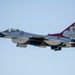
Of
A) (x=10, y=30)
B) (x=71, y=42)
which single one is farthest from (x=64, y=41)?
(x=10, y=30)

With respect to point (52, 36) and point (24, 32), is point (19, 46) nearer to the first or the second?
point (24, 32)

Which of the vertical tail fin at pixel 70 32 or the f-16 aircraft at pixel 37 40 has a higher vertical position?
the vertical tail fin at pixel 70 32

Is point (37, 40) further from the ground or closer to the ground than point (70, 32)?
closer to the ground

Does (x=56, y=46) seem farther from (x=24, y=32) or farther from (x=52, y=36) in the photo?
(x=24, y=32)

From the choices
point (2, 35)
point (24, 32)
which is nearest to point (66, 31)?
point (24, 32)

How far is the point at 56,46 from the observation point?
47.8m

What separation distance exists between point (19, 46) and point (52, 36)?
6.92 metres

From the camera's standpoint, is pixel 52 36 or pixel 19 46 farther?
pixel 52 36

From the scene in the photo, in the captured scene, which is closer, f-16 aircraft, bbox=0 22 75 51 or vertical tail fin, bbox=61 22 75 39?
f-16 aircraft, bbox=0 22 75 51

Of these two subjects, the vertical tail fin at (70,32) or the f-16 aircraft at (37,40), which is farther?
the vertical tail fin at (70,32)

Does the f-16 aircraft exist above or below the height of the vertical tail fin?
below

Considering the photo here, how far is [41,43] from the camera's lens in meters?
46.8

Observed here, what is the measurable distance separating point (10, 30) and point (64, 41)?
29.3ft

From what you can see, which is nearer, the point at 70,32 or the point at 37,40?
the point at 37,40
